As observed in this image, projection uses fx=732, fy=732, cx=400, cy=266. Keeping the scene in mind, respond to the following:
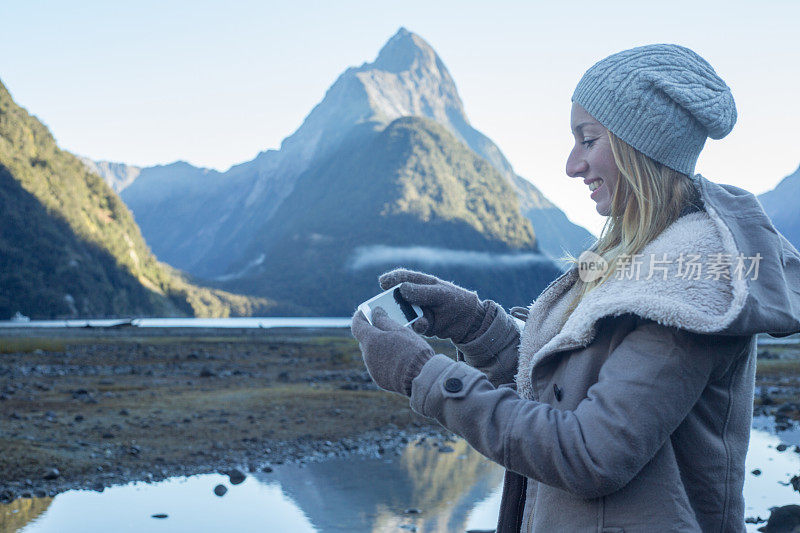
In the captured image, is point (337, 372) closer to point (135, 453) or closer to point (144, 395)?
point (144, 395)

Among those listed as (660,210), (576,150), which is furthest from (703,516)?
(576,150)

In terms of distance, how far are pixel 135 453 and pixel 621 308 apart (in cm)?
1086

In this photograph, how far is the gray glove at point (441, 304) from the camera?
2.44 m

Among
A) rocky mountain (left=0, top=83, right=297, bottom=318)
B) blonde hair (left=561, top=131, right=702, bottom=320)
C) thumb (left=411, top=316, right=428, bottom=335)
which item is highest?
blonde hair (left=561, top=131, right=702, bottom=320)

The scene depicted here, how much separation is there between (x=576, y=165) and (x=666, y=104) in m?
0.30

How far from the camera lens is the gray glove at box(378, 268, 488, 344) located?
2436 millimetres

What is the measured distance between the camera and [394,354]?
6.29ft

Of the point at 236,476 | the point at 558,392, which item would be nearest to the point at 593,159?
the point at 558,392

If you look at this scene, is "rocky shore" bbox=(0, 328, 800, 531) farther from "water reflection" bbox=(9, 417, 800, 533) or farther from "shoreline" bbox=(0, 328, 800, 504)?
"water reflection" bbox=(9, 417, 800, 533)

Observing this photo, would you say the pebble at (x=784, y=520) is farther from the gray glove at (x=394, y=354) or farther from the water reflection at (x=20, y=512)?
the water reflection at (x=20, y=512)

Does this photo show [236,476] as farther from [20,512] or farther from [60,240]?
[60,240]

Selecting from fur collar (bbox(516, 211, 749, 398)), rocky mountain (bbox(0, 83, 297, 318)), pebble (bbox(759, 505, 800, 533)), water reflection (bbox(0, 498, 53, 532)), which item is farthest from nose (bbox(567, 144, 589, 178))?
rocky mountain (bbox(0, 83, 297, 318))

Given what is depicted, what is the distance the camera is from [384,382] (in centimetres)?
194

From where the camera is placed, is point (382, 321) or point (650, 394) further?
point (382, 321)
